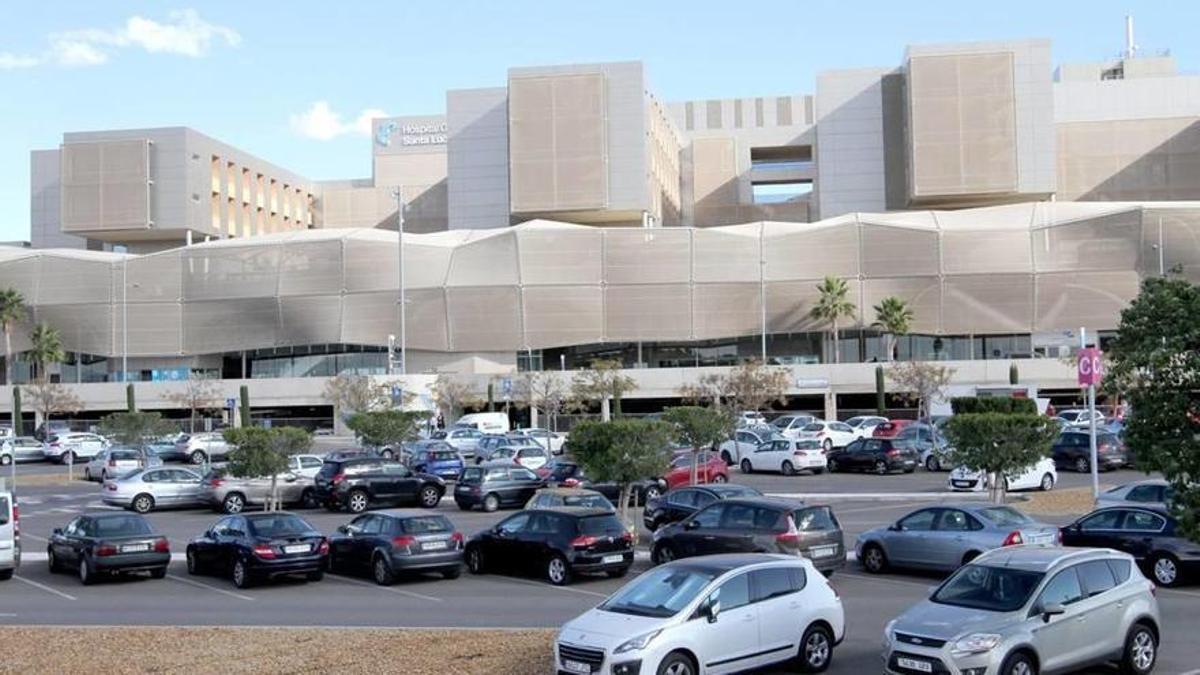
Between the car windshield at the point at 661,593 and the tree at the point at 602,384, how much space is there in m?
57.4

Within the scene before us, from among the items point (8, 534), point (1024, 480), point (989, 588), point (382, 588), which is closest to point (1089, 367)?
point (1024, 480)

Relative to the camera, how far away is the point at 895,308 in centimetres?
8944

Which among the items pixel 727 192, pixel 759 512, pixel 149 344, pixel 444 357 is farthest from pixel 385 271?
pixel 759 512

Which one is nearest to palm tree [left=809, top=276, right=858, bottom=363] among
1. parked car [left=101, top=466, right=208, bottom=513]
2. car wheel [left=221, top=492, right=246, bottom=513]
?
parked car [left=101, top=466, right=208, bottom=513]

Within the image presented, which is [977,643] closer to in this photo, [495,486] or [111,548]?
[111,548]

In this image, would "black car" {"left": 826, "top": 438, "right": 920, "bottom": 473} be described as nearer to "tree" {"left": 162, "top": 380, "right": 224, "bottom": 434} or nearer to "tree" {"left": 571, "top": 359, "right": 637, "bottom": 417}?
"tree" {"left": 571, "top": 359, "right": 637, "bottom": 417}

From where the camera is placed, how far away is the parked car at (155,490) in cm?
3800

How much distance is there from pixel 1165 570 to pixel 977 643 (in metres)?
9.89

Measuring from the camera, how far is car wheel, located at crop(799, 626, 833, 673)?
1379 centimetres

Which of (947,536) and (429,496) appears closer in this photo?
(947,536)

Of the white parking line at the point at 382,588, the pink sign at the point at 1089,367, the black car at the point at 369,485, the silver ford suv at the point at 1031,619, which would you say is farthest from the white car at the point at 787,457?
the silver ford suv at the point at 1031,619

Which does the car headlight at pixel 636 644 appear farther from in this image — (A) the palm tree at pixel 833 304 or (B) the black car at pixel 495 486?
(A) the palm tree at pixel 833 304

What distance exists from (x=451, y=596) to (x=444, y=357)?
7350 centimetres

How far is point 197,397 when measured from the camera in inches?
3019
